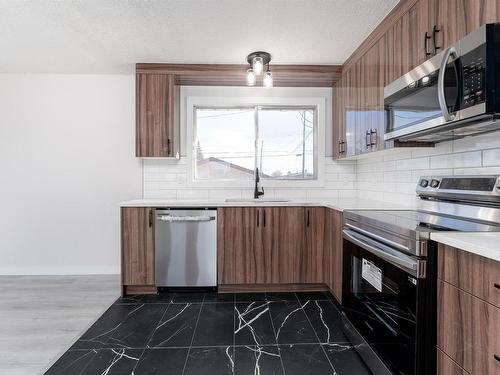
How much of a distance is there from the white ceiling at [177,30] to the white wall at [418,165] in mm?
1081

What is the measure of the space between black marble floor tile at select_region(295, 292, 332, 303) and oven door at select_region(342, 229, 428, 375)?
0.74 m

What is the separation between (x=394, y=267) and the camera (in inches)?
56.1

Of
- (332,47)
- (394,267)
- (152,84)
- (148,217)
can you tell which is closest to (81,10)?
(152,84)

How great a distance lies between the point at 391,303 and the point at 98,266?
3.20 m

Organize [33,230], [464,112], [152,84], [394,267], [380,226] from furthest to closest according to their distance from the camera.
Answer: [33,230] → [152,84] → [380,226] → [394,267] → [464,112]

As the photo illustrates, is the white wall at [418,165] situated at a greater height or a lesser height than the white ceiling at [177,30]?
lesser

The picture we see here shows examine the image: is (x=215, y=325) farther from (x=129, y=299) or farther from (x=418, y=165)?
(x=418, y=165)

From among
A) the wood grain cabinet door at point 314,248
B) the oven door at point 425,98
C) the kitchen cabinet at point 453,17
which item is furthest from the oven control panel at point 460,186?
the wood grain cabinet door at point 314,248

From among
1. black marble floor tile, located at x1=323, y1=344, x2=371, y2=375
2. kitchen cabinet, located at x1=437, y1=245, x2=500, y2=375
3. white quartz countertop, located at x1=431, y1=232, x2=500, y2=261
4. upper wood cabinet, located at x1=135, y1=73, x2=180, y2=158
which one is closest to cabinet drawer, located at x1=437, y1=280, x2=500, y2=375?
kitchen cabinet, located at x1=437, y1=245, x2=500, y2=375

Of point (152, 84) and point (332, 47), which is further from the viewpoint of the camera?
point (152, 84)

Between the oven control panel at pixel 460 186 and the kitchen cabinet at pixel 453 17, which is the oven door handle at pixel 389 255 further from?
the kitchen cabinet at pixel 453 17

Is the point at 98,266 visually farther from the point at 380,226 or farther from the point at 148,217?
the point at 380,226

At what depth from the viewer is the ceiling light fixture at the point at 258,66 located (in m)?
2.80

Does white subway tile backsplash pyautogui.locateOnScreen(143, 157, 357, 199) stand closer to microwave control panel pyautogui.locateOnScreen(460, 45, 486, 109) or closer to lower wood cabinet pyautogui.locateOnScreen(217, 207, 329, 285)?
lower wood cabinet pyautogui.locateOnScreen(217, 207, 329, 285)
